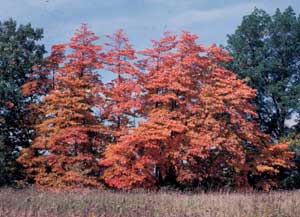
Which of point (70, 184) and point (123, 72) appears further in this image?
point (123, 72)

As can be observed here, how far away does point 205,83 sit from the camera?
26375 millimetres

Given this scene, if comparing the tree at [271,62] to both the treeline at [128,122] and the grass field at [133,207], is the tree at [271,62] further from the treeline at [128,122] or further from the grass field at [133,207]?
the grass field at [133,207]

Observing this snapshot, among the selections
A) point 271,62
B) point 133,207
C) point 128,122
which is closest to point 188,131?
point 128,122

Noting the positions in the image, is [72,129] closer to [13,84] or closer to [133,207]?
[13,84]

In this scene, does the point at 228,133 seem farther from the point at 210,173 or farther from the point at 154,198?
the point at 154,198

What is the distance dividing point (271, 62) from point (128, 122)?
Answer: 38.1 feet

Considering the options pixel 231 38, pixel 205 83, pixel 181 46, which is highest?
pixel 231 38

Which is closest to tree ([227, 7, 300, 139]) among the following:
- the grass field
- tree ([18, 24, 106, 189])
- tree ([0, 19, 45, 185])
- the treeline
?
the treeline

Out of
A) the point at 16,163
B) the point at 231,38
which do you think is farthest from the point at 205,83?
the point at 16,163

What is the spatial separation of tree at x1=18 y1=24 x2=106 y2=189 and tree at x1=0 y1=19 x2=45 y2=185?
1027mm

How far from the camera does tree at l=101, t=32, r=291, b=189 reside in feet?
76.9

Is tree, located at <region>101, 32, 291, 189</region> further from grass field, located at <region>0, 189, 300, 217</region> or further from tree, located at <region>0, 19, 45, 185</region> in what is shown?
grass field, located at <region>0, 189, 300, 217</region>

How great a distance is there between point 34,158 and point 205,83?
10214 millimetres

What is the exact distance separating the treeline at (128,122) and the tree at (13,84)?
60mm
